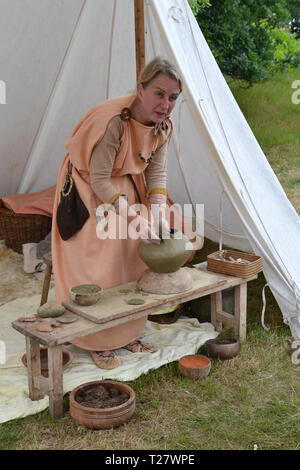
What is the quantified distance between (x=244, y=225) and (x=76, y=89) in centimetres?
213

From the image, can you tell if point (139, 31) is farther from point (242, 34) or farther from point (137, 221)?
point (242, 34)

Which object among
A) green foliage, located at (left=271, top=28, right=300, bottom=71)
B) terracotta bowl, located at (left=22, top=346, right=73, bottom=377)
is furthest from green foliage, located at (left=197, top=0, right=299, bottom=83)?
terracotta bowl, located at (left=22, top=346, right=73, bottom=377)

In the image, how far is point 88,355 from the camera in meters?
2.96

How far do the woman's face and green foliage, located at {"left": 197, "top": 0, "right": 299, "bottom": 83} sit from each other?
476cm

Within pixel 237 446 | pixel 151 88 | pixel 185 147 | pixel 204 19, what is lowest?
pixel 237 446

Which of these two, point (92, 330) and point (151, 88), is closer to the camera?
point (92, 330)

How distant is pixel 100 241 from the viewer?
9.41 ft

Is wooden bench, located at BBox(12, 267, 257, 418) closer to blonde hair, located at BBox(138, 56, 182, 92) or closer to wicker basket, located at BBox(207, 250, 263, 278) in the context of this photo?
wicker basket, located at BBox(207, 250, 263, 278)

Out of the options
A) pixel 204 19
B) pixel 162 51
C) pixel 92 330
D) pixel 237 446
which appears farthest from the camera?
pixel 204 19

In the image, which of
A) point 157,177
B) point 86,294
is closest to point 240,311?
point 157,177

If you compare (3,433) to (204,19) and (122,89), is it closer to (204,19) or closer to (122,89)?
(122,89)

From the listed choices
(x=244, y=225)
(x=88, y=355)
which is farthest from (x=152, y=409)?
(x=244, y=225)

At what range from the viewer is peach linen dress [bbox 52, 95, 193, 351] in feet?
9.02

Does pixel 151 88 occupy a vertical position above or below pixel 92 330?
above
